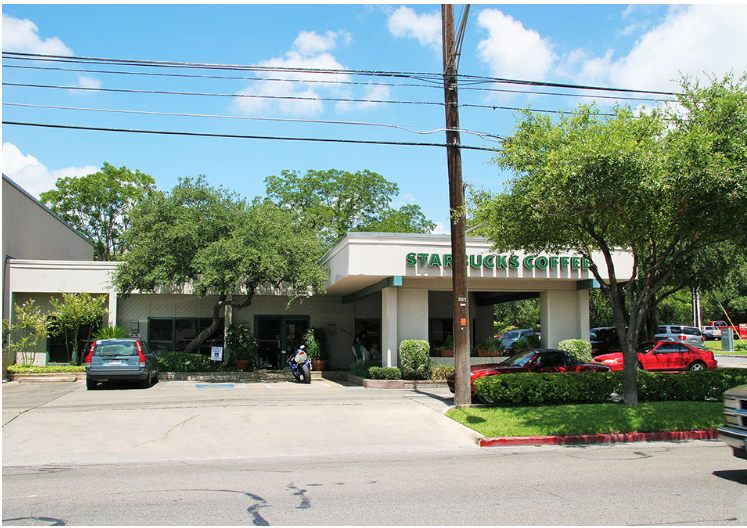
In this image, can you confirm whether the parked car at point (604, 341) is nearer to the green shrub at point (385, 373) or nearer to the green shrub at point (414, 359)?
the green shrub at point (414, 359)

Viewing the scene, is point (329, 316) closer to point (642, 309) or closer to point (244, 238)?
point (244, 238)

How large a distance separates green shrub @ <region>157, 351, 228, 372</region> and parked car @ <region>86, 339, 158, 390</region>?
3.86m

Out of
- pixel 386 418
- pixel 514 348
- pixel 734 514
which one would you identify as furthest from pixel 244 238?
pixel 734 514

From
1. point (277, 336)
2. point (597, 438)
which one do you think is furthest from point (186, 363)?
point (597, 438)

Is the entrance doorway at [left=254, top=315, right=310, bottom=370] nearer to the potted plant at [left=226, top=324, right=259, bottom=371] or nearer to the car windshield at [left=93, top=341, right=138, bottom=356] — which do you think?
the potted plant at [left=226, top=324, right=259, bottom=371]

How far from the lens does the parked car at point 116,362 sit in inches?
713

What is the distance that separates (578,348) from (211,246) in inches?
529

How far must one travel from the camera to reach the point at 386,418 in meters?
13.3

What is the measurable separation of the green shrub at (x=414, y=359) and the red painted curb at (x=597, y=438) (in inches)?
366

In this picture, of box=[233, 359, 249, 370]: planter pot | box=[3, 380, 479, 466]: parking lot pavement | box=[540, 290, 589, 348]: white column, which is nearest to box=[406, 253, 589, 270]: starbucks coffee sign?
box=[540, 290, 589, 348]: white column

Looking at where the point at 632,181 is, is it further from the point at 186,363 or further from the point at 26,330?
the point at 26,330

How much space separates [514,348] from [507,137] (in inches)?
509

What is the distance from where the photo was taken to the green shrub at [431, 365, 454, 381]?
2042 centimetres

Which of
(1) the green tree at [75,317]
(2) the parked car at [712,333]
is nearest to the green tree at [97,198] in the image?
(1) the green tree at [75,317]
